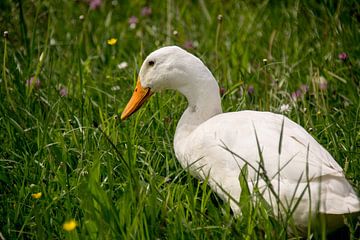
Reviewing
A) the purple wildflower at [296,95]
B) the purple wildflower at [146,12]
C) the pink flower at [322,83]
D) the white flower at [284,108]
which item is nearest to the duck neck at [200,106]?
the white flower at [284,108]

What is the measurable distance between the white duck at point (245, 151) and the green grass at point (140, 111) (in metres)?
0.10

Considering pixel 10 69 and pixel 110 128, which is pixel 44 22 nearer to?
pixel 10 69

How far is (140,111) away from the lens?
12.7 ft

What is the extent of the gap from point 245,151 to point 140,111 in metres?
0.95

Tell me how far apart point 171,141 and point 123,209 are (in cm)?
101

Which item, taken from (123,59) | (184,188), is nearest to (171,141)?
(184,188)

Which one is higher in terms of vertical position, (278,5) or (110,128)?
(278,5)

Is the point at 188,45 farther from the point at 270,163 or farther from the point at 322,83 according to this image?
the point at 270,163

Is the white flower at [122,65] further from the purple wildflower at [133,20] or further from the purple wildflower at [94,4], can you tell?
the purple wildflower at [94,4]

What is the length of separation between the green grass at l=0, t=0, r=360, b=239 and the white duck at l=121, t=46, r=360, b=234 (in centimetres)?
10

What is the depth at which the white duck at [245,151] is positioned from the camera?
2.83 m

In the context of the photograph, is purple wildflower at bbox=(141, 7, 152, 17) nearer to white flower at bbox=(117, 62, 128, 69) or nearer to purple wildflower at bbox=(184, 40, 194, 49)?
purple wildflower at bbox=(184, 40, 194, 49)

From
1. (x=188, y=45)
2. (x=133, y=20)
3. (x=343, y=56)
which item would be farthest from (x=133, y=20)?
(x=343, y=56)

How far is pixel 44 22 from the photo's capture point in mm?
5355
